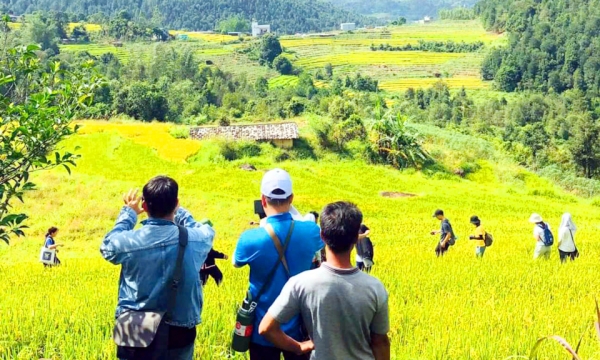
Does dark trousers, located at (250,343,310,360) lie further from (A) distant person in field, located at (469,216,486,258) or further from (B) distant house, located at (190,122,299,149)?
(B) distant house, located at (190,122,299,149)

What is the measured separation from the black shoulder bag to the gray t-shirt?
2.66 ft

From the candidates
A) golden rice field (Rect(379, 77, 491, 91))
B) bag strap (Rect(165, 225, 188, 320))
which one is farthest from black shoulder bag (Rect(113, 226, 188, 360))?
golden rice field (Rect(379, 77, 491, 91))

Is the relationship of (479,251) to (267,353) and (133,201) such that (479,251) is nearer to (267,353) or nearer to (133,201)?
(267,353)

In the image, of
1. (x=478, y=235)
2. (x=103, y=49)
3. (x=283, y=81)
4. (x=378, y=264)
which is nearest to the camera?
(x=378, y=264)

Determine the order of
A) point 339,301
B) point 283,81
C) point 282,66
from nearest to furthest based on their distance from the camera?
point 339,301 → point 283,81 → point 282,66

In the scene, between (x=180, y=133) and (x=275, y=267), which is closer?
(x=275, y=267)

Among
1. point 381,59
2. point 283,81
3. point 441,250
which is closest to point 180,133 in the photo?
point 441,250

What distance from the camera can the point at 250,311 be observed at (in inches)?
149

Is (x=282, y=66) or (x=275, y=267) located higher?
(x=282, y=66)

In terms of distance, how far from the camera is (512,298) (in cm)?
788

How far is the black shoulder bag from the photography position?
369 centimetres

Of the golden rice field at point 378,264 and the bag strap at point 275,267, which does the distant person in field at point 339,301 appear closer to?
the bag strap at point 275,267

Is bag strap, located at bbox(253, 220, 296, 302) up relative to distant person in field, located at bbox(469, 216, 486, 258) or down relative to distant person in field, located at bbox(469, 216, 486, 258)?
up

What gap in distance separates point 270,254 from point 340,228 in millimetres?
739
